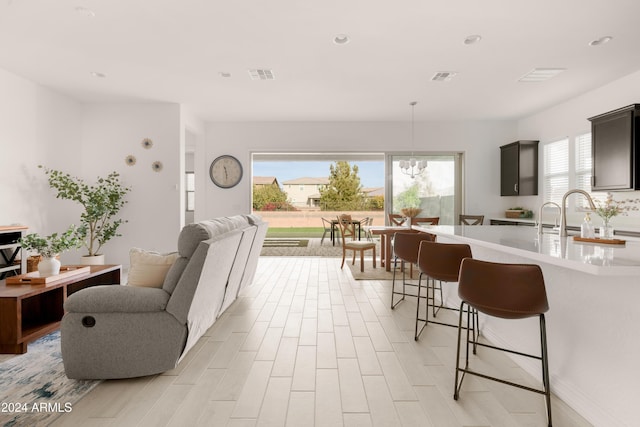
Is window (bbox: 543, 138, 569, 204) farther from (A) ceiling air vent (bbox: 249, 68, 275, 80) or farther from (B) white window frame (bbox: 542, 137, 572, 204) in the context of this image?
(A) ceiling air vent (bbox: 249, 68, 275, 80)

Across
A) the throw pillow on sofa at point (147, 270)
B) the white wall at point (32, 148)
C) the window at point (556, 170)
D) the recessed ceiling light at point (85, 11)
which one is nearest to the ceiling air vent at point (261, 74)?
the recessed ceiling light at point (85, 11)

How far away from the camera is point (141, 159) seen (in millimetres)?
5781

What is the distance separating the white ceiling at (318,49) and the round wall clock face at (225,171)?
146 centimetres

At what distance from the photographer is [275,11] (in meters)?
2.99

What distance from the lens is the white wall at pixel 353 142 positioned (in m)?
6.91

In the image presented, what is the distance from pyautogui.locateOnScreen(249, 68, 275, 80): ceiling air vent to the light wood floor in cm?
313

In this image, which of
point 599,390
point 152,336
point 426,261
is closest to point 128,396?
point 152,336

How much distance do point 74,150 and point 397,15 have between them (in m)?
5.65

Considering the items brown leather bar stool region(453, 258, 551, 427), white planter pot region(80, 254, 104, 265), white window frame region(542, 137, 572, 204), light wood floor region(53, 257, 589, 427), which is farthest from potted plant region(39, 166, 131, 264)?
white window frame region(542, 137, 572, 204)

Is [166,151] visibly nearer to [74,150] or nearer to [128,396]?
[74,150]

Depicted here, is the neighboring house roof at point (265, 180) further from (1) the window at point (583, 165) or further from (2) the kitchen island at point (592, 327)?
(2) the kitchen island at point (592, 327)

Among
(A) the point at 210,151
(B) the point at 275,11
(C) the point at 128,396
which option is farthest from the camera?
(A) the point at 210,151

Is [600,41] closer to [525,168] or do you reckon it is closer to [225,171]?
[525,168]

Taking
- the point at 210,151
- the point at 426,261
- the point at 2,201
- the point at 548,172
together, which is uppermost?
the point at 210,151
